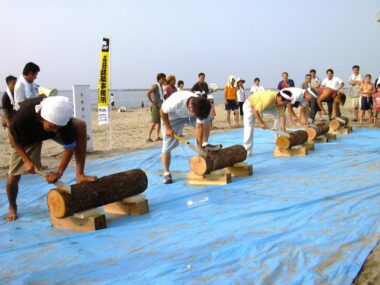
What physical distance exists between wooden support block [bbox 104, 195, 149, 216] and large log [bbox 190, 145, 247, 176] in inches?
54.0

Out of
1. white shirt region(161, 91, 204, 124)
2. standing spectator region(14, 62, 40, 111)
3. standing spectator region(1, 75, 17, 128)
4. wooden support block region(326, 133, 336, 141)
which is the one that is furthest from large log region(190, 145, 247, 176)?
wooden support block region(326, 133, 336, 141)

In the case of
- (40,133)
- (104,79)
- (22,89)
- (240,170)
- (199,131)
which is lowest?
(240,170)

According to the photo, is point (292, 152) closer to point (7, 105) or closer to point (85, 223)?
point (85, 223)

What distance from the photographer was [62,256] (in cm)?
363

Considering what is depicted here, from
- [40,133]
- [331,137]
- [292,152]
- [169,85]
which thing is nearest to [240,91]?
[169,85]

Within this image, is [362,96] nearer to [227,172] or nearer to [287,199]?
[227,172]

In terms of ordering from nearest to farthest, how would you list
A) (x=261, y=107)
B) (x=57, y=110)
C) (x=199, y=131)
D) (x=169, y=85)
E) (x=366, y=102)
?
(x=57, y=110) → (x=199, y=131) → (x=261, y=107) → (x=169, y=85) → (x=366, y=102)

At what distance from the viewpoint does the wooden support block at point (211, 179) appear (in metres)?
6.04

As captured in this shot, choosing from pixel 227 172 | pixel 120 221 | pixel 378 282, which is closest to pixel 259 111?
pixel 227 172

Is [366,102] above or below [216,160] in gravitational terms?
above

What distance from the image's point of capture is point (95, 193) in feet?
14.4

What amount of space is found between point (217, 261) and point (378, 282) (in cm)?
117

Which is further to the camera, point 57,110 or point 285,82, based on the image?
point 285,82

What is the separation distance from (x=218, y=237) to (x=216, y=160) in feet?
7.66
